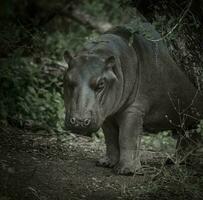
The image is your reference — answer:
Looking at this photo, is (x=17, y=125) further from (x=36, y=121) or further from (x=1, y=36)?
(x=1, y=36)

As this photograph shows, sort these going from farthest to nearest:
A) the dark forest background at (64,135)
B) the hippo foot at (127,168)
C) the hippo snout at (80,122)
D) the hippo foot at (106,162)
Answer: the hippo foot at (106,162)
the hippo foot at (127,168)
the hippo snout at (80,122)
the dark forest background at (64,135)

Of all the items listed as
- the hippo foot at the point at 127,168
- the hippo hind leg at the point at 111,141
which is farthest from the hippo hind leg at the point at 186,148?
the hippo hind leg at the point at 111,141

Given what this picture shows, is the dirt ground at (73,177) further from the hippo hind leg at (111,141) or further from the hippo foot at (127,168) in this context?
the hippo hind leg at (111,141)

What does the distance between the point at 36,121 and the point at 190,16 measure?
322cm

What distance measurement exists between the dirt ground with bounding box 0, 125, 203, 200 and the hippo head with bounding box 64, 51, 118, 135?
497 millimetres

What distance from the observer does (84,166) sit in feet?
20.4

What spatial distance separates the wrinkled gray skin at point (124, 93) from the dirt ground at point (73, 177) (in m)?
0.30

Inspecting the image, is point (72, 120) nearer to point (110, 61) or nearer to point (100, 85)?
point (100, 85)

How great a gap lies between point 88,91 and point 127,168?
95 cm

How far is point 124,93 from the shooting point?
5.96 metres

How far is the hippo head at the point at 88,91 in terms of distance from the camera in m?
5.45

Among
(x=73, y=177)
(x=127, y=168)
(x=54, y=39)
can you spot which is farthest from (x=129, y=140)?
(x=54, y=39)

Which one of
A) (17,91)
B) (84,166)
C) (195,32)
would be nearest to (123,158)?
(84,166)

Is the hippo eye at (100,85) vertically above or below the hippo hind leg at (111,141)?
above
